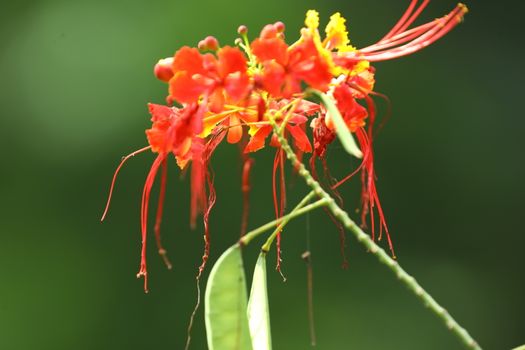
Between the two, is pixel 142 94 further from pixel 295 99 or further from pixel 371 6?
pixel 295 99

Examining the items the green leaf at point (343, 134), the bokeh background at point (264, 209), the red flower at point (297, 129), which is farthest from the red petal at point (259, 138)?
the bokeh background at point (264, 209)

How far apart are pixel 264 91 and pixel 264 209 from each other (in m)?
1.76

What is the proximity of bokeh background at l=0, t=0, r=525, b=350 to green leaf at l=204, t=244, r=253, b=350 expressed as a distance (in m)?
1.79

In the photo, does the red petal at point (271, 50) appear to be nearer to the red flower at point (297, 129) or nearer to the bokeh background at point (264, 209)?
the red flower at point (297, 129)

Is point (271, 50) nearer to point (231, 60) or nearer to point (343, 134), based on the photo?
point (231, 60)

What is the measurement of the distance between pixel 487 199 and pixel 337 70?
6.62 feet

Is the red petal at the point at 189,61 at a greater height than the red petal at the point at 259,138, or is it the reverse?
the red petal at the point at 189,61

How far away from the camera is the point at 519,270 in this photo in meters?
2.84

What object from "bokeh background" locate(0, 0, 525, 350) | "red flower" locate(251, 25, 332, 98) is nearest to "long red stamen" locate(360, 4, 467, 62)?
"red flower" locate(251, 25, 332, 98)

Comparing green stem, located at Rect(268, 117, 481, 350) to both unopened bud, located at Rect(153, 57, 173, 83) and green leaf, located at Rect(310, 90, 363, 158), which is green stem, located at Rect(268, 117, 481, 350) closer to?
green leaf, located at Rect(310, 90, 363, 158)

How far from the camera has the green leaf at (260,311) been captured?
86 cm

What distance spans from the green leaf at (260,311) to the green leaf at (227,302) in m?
0.07

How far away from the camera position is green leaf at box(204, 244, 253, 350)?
2.56ft

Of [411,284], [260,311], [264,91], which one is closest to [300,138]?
[264,91]
